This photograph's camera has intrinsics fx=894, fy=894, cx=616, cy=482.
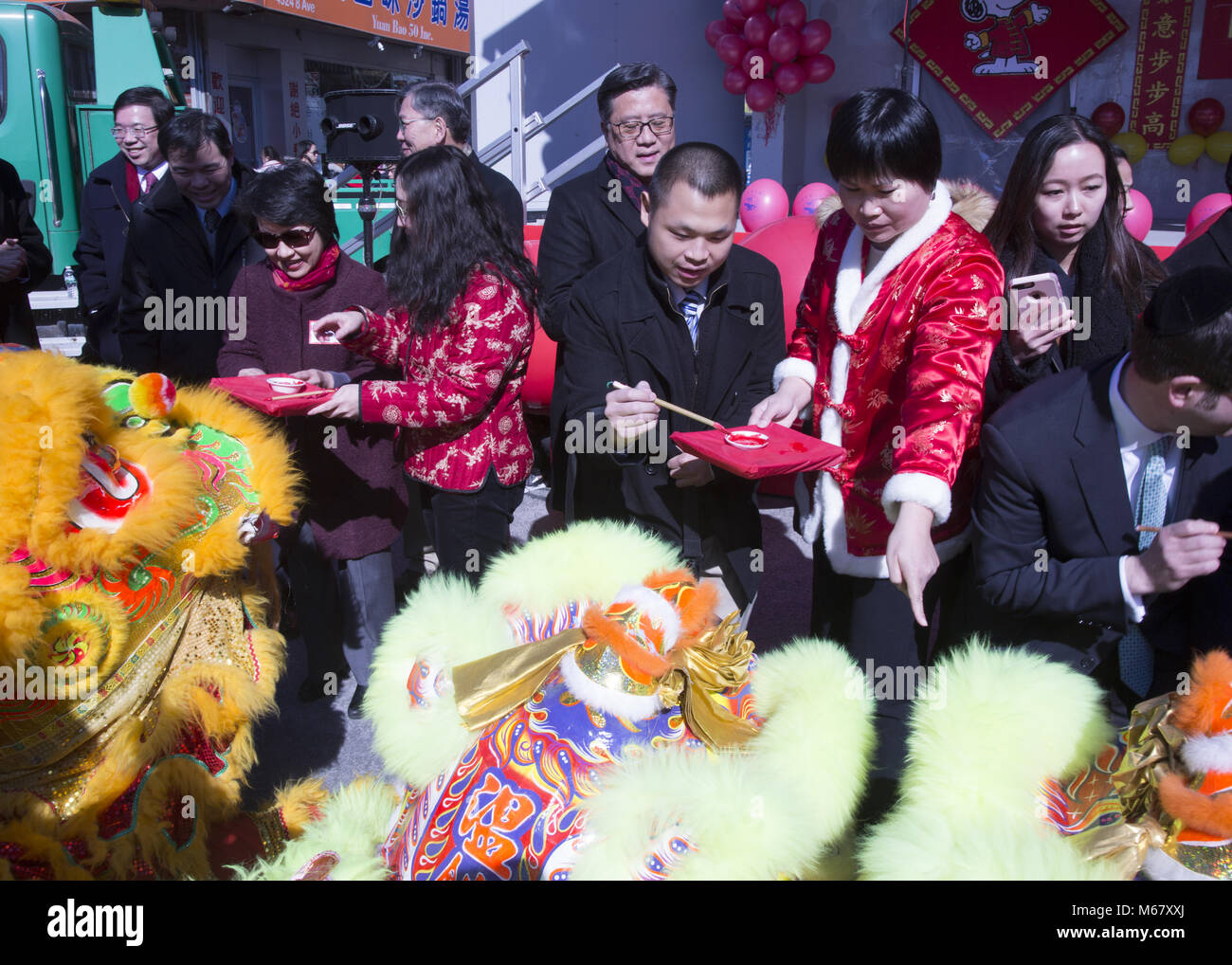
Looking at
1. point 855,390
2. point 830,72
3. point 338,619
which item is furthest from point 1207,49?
point 338,619

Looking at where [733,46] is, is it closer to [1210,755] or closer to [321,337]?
[321,337]

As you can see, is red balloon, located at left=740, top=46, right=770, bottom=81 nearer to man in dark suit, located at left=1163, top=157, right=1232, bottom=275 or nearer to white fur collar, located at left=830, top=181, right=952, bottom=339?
man in dark suit, located at left=1163, top=157, right=1232, bottom=275

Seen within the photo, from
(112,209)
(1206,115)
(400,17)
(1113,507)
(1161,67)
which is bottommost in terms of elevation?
(1113,507)

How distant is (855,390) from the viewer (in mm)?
Answer: 1880

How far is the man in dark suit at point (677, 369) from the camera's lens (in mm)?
2098

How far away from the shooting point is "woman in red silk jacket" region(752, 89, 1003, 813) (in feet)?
5.29

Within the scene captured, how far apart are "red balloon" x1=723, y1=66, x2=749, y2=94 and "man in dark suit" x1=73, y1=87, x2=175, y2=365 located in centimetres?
631

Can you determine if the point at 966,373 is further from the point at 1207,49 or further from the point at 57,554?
the point at 1207,49

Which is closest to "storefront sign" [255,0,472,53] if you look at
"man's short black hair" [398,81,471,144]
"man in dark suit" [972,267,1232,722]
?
"man's short black hair" [398,81,471,144]

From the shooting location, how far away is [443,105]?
3.15 meters

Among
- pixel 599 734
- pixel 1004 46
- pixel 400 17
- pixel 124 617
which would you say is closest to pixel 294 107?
pixel 400 17

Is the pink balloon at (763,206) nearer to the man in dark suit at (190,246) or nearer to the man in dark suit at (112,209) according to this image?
the man in dark suit at (112,209)

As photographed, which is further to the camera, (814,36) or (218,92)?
(218,92)

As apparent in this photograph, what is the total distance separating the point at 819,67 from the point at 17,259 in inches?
287
